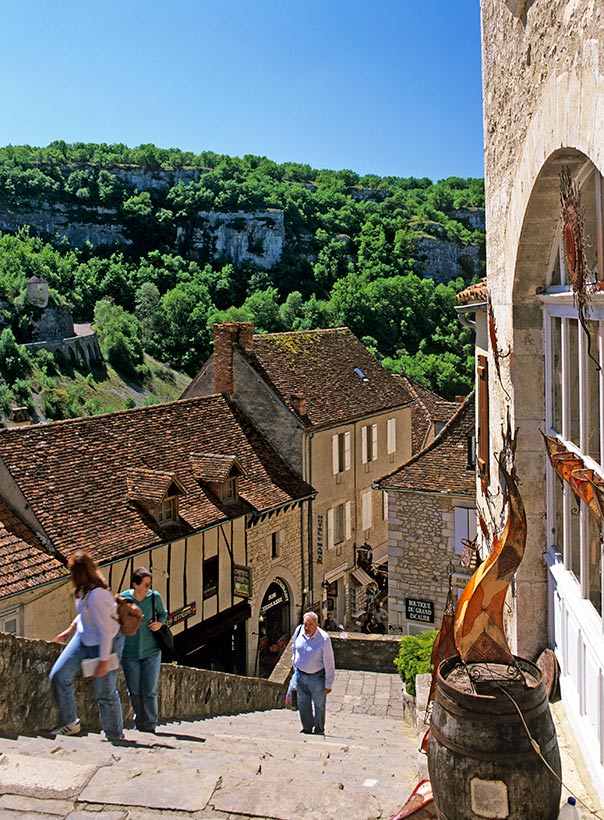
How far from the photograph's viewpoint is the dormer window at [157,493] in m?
15.0

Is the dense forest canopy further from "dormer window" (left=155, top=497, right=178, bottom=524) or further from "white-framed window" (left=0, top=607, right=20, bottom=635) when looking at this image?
"white-framed window" (left=0, top=607, right=20, bottom=635)

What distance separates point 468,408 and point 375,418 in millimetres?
6559

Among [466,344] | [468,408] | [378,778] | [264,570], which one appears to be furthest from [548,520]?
[466,344]

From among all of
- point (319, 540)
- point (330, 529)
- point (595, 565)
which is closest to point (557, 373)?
point (595, 565)

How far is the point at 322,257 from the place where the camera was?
99.6 m

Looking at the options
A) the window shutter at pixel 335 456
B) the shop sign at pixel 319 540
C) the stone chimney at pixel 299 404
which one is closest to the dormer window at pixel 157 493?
the stone chimney at pixel 299 404

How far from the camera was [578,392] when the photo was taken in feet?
14.9

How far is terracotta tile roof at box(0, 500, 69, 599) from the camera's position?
11.6m

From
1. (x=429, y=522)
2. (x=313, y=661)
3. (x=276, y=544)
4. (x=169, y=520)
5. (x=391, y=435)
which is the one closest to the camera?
(x=313, y=661)

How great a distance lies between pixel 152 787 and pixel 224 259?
10193cm

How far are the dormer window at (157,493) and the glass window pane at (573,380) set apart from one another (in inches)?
445

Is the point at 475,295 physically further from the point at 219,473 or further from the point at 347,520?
the point at 347,520

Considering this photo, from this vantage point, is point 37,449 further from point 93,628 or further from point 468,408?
point 93,628

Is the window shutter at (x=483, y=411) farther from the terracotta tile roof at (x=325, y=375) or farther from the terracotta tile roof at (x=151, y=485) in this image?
the terracotta tile roof at (x=325, y=375)
